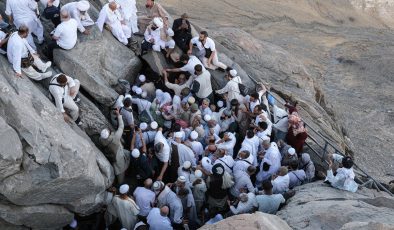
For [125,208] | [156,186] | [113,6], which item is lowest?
[125,208]

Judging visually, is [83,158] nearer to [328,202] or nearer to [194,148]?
[194,148]

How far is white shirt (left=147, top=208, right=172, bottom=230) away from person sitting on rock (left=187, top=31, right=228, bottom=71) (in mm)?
5007

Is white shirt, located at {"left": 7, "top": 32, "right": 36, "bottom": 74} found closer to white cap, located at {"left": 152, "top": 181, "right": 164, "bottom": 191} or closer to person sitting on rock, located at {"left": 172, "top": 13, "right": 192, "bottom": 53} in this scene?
white cap, located at {"left": 152, "top": 181, "right": 164, "bottom": 191}

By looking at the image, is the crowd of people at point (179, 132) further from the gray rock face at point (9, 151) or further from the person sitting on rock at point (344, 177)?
the gray rock face at point (9, 151)

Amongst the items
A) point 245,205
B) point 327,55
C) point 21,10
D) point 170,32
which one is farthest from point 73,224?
point 327,55

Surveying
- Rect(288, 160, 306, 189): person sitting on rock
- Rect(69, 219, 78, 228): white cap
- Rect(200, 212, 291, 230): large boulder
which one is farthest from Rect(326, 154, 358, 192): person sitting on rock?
Rect(69, 219, 78, 228): white cap

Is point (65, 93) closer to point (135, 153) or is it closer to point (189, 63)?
point (135, 153)

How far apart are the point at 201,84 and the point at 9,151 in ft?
17.9

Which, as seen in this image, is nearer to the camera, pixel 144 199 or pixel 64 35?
pixel 144 199

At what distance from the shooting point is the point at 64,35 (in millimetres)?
11062

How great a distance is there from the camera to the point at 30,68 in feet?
32.4

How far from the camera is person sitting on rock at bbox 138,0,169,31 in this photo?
13.3 metres

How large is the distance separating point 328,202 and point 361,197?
105 centimetres

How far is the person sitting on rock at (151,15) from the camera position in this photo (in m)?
13.3
